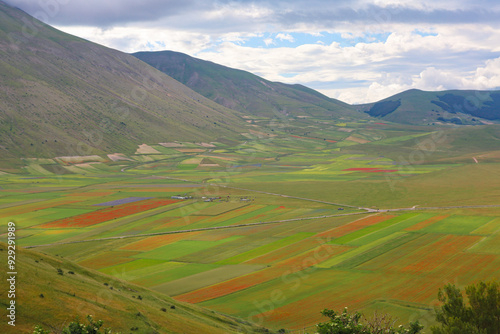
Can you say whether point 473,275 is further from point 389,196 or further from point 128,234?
point 389,196

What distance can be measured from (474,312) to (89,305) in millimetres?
39327

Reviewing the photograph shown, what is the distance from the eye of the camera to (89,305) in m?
A: 50.4

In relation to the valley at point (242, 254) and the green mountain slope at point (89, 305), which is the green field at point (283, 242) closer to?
the valley at point (242, 254)

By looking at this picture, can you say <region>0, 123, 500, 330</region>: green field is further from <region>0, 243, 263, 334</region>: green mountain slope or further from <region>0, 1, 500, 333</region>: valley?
<region>0, 243, 263, 334</region>: green mountain slope

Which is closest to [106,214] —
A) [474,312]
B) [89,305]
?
[89,305]

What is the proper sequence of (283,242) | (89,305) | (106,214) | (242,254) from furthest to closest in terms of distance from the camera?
(106,214) < (283,242) < (242,254) < (89,305)

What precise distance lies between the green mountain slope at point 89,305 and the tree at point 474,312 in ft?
71.4

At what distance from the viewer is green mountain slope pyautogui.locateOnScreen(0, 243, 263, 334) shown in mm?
45562

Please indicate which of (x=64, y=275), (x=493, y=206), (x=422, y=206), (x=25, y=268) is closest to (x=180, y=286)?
(x=64, y=275)

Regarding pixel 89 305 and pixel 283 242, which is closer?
pixel 89 305

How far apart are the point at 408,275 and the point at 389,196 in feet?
300

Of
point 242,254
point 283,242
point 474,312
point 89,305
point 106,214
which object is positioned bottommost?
point 106,214

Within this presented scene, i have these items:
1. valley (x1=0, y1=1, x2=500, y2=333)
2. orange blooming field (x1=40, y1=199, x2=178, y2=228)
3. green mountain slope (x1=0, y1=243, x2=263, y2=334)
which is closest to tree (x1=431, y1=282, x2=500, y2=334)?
valley (x1=0, y1=1, x2=500, y2=333)

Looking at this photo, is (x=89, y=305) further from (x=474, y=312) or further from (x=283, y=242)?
(x=283, y=242)
